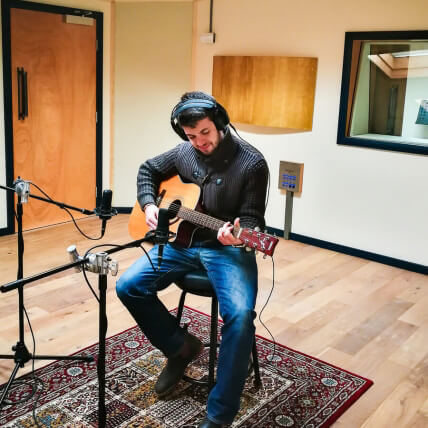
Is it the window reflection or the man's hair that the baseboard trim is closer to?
the window reflection

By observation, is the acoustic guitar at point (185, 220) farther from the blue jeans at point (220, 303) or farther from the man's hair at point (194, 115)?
the man's hair at point (194, 115)

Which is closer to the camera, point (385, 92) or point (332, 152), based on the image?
point (385, 92)

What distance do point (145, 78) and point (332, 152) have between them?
185 centimetres

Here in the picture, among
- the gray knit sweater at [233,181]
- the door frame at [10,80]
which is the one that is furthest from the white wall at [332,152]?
the gray knit sweater at [233,181]

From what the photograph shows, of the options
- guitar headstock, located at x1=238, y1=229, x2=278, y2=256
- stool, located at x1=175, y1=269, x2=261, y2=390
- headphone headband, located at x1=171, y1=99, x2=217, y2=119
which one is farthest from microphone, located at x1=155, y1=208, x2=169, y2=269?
headphone headband, located at x1=171, y1=99, x2=217, y2=119

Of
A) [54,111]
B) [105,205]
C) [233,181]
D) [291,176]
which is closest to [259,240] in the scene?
[233,181]

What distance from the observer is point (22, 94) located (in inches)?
177

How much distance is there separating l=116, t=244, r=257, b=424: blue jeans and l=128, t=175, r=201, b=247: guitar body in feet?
0.25

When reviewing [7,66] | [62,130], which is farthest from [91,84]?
[7,66]

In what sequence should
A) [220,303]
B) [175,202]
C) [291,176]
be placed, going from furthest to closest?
1. [291,176]
2. [175,202]
3. [220,303]

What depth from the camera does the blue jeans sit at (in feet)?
6.75

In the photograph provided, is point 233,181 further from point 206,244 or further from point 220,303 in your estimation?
point 220,303

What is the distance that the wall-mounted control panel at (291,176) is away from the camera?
4.69 metres

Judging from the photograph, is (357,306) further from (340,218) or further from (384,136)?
(384,136)
